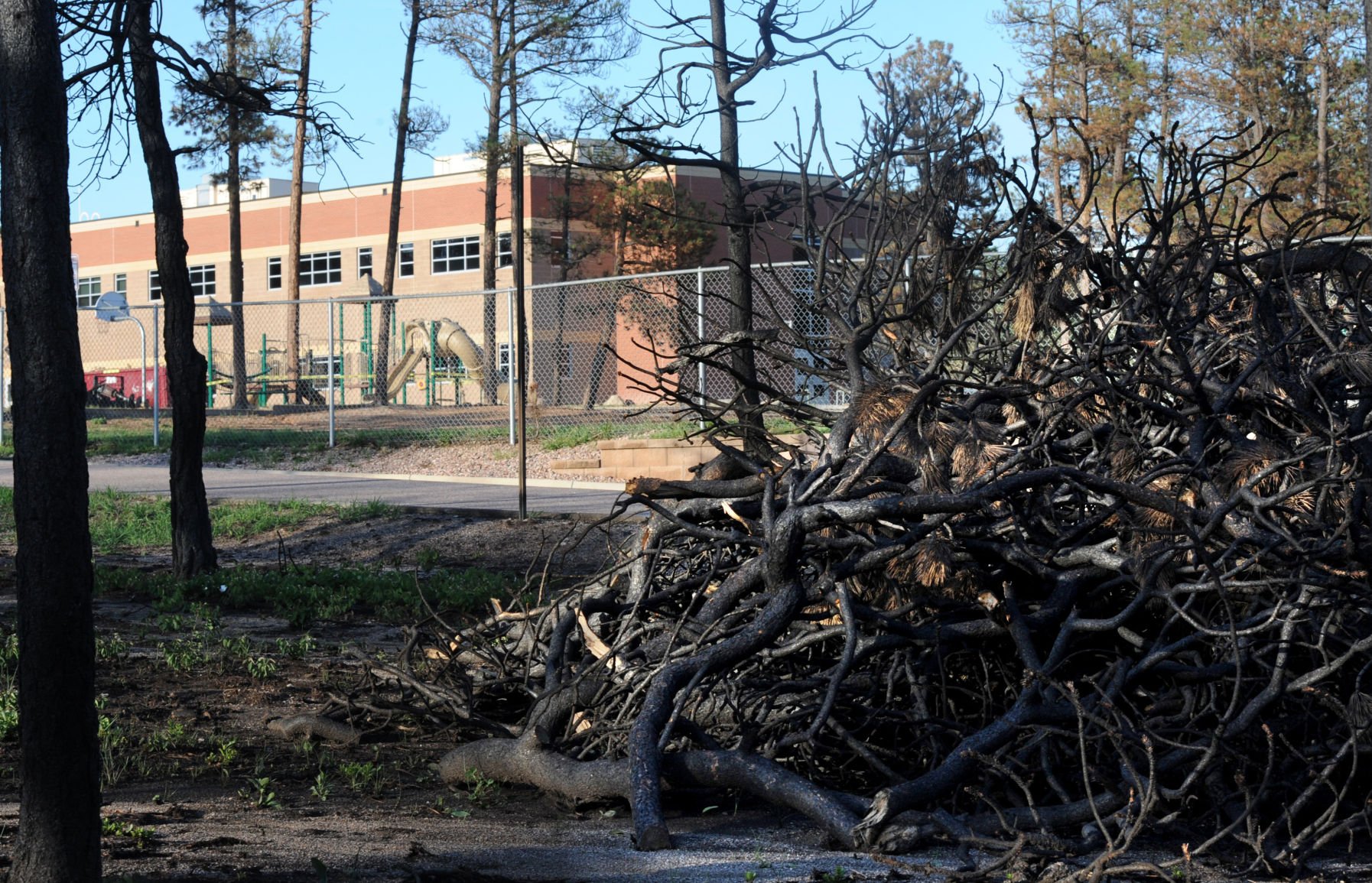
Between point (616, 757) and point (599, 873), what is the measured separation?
97cm

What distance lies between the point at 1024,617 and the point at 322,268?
49.6 metres

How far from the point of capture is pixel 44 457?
124 inches

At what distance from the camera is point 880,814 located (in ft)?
13.0

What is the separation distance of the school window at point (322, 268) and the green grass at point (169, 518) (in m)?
38.6

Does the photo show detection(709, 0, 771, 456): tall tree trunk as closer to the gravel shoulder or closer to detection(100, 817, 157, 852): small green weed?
detection(100, 817, 157, 852): small green weed

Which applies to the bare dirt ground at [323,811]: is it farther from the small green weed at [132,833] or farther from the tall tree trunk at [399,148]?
the tall tree trunk at [399,148]

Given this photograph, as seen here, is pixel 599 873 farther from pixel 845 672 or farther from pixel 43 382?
pixel 43 382

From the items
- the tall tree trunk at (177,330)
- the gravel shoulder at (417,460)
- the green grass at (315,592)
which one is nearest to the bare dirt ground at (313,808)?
the green grass at (315,592)

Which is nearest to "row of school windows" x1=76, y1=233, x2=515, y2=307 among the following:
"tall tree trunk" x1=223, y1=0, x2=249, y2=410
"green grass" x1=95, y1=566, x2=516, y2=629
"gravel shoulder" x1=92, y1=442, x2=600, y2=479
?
"tall tree trunk" x1=223, y1=0, x2=249, y2=410

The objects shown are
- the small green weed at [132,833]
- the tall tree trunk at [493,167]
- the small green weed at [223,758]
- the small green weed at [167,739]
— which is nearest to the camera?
the small green weed at [132,833]

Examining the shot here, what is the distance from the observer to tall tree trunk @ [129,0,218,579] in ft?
28.0

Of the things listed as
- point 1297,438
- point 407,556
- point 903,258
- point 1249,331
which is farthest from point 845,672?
point 407,556

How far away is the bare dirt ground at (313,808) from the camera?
12.3 feet

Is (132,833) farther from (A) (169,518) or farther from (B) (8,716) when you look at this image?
(A) (169,518)
